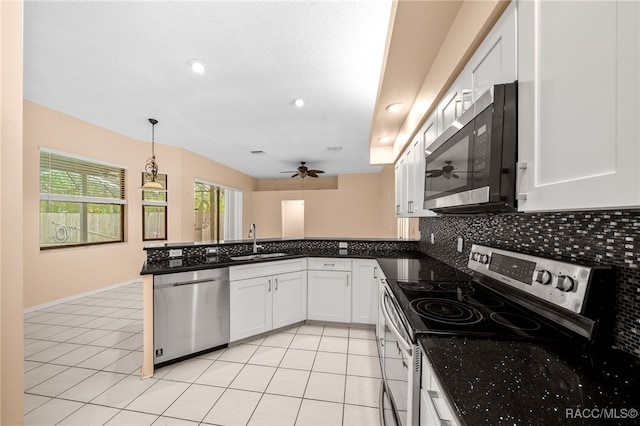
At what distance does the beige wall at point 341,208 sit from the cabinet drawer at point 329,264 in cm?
456

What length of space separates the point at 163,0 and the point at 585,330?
9.40ft

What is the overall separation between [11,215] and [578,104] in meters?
2.04

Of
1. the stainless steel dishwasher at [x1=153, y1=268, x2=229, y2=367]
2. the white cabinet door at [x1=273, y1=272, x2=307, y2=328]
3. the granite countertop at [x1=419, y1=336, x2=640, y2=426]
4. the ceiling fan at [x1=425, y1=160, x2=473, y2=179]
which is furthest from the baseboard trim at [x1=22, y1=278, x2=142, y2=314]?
the ceiling fan at [x1=425, y1=160, x2=473, y2=179]

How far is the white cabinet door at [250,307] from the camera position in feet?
8.27

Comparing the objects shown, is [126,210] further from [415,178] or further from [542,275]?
[542,275]

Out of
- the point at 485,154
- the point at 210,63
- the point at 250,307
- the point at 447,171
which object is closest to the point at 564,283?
the point at 485,154

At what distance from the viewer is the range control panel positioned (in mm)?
883

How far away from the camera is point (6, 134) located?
1.04 m

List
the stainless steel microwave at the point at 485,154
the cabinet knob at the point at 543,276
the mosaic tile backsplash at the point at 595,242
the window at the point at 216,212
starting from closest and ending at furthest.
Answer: the mosaic tile backsplash at the point at 595,242, the stainless steel microwave at the point at 485,154, the cabinet knob at the point at 543,276, the window at the point at 216,212

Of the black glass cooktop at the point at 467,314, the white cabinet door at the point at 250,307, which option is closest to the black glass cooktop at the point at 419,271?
the black glass cooktop at the point at 467,314

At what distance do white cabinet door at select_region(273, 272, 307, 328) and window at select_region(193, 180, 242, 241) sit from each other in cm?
386

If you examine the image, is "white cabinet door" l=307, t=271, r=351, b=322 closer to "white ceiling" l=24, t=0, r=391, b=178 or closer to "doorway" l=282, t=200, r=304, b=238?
"white ceiling" l=24, t=0, r=391, b=178

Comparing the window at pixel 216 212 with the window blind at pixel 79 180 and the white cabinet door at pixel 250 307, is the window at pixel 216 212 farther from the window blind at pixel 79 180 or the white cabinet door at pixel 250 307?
the white cabinet door at pixel 250 307

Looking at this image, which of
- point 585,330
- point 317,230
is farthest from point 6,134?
point 317,230
